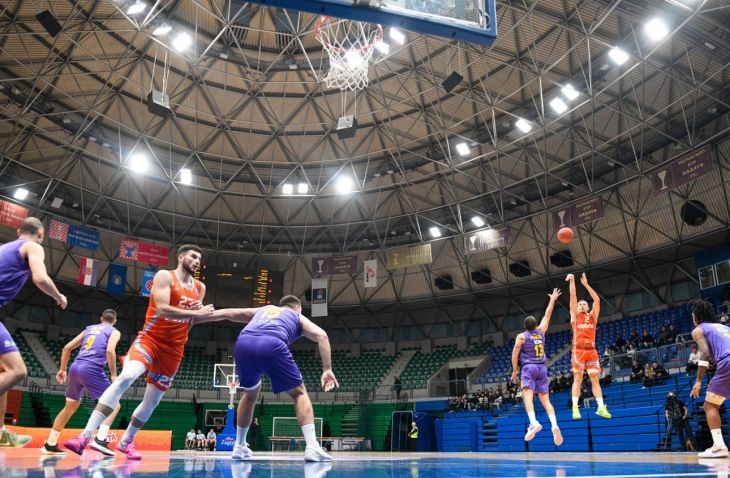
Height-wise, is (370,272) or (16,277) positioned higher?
(370,272)

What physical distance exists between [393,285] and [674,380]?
20156mm

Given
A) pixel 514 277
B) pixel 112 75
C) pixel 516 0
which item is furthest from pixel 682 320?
pixel 112 75

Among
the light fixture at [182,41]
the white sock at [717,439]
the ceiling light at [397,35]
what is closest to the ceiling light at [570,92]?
the ceiling light at [397,35]

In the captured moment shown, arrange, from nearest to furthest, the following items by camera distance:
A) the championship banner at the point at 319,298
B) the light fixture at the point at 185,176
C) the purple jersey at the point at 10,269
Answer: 1. the purple jersey at the point at 10,269
2. the light fixture at the point at 185,176
3. the championship banner at the point at 319,298

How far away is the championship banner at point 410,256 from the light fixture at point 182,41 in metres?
14.1

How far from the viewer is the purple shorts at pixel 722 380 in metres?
7.75

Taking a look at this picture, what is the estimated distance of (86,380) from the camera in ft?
26.8

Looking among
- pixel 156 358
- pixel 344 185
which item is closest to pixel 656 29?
pixel 344 185

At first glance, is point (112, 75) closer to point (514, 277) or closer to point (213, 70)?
point (213, 70)

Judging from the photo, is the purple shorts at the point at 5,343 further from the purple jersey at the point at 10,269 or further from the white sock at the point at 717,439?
the white sock at the point at 717,439

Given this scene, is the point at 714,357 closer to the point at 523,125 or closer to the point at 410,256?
the point at 523,125

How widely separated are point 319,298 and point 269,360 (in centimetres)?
2423

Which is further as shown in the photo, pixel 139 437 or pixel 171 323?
pixel 139 437

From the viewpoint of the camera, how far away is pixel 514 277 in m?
32.9
